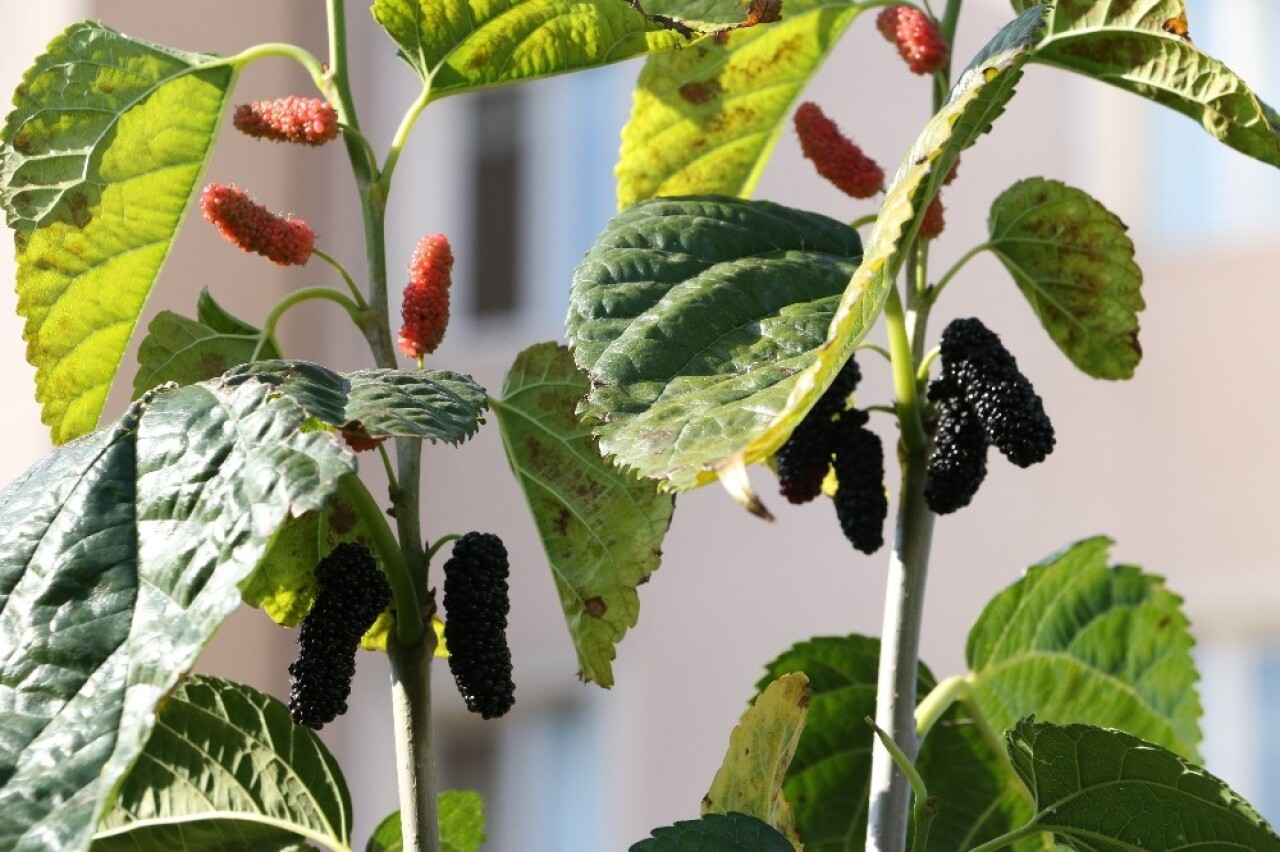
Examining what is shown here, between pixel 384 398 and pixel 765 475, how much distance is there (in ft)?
13.2

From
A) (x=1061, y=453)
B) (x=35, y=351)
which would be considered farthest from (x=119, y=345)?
(x=1061, y=453)

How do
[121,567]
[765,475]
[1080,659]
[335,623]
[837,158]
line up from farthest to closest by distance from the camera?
[765,475], [1080,659], [837,158], [335,623], [121,567]

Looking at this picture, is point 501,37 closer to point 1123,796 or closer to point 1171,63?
point 1171,63

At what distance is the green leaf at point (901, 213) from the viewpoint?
1.95 feet

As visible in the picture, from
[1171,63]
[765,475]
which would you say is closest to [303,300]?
[1171,63]

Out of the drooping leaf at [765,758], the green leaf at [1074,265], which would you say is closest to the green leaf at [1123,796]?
the drooping leaf at [765,758]

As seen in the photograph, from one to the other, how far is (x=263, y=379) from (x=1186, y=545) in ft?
15.9

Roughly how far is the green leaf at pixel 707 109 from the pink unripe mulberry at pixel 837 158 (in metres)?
0.07

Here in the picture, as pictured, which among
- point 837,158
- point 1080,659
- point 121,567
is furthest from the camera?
point 1080,659

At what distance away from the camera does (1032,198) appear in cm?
88

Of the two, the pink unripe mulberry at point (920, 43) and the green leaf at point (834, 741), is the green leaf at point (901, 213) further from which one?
the green leaf at point (834, 741)

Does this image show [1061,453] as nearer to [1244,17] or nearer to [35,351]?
[1244,17]

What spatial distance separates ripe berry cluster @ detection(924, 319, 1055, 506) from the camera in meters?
0.77

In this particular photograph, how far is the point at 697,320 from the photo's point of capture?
717mm
